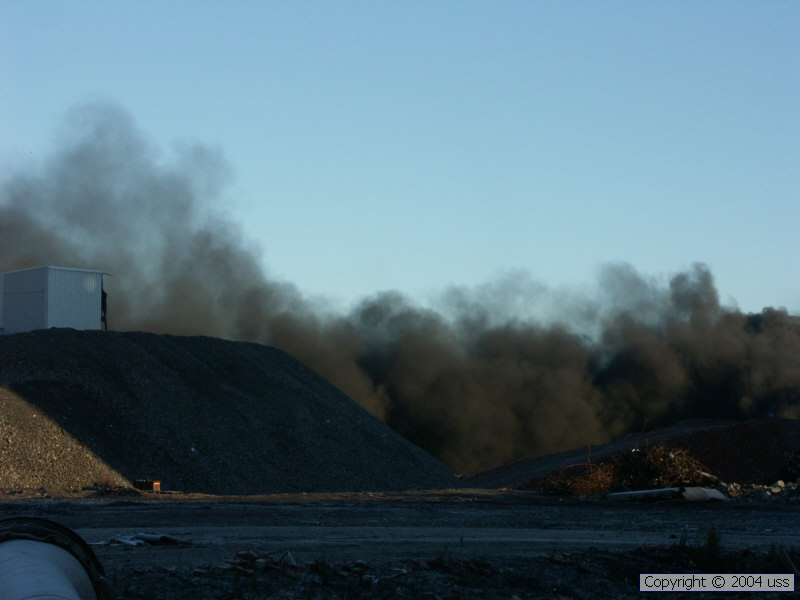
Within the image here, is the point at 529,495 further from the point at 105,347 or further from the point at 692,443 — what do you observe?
the point at 105,347

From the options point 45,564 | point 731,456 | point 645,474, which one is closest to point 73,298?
point 645,474

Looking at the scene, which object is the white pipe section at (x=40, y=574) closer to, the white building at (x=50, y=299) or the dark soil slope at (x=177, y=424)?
the dark soil slope at (x=177, y=424)

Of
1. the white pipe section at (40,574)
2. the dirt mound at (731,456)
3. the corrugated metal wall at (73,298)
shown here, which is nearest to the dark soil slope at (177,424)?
the corrugated metal wall at (73,298)

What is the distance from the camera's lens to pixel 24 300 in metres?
37.3

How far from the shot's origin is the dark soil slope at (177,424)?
26516 mm

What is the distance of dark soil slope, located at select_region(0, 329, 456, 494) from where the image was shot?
26516 millimetres

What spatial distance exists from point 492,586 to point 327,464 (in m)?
21.9

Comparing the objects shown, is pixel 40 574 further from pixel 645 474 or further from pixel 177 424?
pixel 177 424

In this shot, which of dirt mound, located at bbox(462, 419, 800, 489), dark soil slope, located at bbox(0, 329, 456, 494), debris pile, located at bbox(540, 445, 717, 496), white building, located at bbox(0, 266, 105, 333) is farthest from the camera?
white building, located at bbox(0, 266, 105, 333)

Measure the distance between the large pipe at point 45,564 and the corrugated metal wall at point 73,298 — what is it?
102 feet

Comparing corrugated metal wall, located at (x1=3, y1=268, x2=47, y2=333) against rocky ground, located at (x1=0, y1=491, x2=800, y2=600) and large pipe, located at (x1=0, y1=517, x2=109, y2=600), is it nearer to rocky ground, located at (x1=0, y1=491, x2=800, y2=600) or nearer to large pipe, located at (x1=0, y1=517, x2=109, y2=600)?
rocky ground, located at (x1=0, y1=491, x2=800, y2=600)

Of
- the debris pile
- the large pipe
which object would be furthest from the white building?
the large pipe

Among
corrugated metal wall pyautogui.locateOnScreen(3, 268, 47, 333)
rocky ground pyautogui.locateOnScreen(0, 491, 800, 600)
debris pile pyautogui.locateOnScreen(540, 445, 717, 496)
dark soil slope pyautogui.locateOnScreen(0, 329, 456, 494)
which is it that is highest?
corrugated metal wall pyautogui.locateOnScreen(3, 268, 47, 333)

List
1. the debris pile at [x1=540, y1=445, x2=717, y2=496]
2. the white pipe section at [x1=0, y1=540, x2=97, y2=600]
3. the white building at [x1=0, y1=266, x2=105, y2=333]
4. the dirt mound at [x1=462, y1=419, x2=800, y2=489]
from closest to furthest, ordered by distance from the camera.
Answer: the white pipe section at [x1=0, y1=540, x2=97, y2=600]
the debris pile at [x1=540, y1=445, x2=717, y2=496]
the dirt mound at [x1=462, y1=419, x2=800, y2=489]
the white building at [x1=0, y1=266, x2=105, y2=333]
